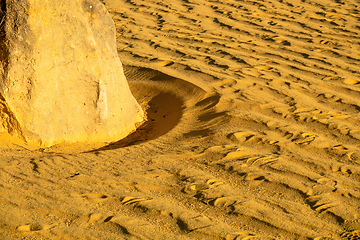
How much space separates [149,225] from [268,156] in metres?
1.18

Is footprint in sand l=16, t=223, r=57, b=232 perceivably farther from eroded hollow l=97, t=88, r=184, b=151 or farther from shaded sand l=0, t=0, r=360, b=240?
eroded hollow l=97, t=88, r=184, b=151

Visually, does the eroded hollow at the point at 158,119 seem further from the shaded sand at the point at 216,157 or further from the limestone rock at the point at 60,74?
the limestone rock at the point at 60,74

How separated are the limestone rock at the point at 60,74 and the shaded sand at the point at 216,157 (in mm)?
181

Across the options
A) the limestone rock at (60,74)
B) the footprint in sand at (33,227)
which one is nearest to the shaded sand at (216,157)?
the footprint in sand at (33,227)

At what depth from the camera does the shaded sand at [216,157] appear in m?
2.52

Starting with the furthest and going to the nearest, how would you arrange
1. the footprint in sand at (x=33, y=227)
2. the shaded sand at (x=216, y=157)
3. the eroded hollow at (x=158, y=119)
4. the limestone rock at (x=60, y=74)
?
the eroded hollow at (x=158, y=119) < the limestone rock at (x=60, y=74) < the shaded sand at (x=216, y=157) < the footprint in sand at (x=33, y=227)

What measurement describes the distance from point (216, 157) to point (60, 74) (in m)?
1.45

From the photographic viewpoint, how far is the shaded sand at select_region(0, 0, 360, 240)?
2520 mm

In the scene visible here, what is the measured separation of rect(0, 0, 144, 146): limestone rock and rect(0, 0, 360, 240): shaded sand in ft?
0.59

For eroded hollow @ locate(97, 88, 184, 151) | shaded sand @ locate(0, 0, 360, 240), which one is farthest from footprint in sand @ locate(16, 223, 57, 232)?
eroded hollow @ locate(97, 88, 184, 151)

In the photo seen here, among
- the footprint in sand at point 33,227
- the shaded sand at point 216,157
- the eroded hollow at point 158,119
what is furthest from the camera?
the eroded hollow at point 158,119

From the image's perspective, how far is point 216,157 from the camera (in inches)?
129

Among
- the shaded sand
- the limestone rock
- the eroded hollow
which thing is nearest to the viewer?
the shaded sand

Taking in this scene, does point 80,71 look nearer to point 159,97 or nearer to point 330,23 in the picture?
point 159,97
